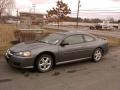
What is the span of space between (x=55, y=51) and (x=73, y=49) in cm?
89

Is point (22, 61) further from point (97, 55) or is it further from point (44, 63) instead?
point (97, 55)

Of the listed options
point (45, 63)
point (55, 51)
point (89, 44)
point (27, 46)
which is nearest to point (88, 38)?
point (89, 44)

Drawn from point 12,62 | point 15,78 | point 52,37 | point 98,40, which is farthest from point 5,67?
point 98,40

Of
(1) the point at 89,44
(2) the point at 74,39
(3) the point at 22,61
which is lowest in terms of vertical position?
(3) the point at 22,61

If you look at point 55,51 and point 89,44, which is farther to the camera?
point 89,44

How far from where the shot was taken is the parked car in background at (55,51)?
24.2 feet

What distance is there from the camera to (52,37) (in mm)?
8859

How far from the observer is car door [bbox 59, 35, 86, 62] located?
8203 millimetres

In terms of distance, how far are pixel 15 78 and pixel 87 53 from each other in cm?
346

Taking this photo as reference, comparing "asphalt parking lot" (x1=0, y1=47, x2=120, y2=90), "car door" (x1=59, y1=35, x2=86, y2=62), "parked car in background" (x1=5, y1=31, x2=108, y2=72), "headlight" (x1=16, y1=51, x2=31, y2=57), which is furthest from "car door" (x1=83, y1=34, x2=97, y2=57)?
"headlight" (x1=16, y1=51, x2=31, y2=57)

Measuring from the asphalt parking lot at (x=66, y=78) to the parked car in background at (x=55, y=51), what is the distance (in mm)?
319

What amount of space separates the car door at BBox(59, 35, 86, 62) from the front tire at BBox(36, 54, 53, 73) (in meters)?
0.52

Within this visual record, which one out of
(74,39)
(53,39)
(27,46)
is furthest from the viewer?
(74,39)

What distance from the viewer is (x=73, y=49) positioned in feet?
27.9
